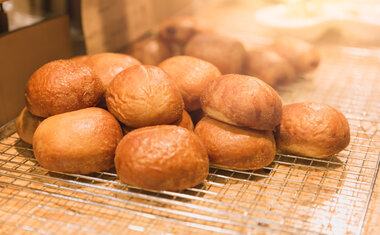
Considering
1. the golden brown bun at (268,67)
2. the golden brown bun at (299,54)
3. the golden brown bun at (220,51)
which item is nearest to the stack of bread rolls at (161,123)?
the golden brown bun at (220,51)

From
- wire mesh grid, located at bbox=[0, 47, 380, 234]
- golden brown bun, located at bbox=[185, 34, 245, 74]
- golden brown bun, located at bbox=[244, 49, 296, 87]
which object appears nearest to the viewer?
wire mesh grid, located at bbox=[0, 47, 380, 234]

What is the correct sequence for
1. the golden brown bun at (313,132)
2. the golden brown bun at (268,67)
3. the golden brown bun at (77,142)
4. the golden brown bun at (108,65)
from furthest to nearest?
the golden brown bun at (268,67) → the golden brown bun at (108,65) → the golden brown bun at (313,132) → the golden brown bun at (77,142)

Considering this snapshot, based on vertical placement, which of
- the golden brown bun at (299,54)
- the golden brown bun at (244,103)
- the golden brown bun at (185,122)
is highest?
the golden brown bun at (244,103)

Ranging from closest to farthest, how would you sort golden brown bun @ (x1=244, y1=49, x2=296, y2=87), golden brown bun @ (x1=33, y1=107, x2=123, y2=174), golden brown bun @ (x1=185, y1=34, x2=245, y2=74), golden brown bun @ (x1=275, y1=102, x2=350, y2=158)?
golden brown bun @ (x1=33, y1=107, x2=123, y2=174) < golden brown bun @ (x1=275, y1=102, x2=350, y2=158) < golden brown bun @ (x1=185, y1=34, x2=245, y2=74) < golden brown bun @ (x1=244, y1=49, x2=296, y2=87)

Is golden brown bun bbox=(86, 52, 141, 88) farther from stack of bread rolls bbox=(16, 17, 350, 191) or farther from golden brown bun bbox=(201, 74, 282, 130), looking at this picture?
golden brown bun bbox=(201, 74, 282, 130)

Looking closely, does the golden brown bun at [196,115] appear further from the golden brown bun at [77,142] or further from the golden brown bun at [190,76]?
the golden brown bun at [77,142]

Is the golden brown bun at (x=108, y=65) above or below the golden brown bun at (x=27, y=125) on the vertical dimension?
above

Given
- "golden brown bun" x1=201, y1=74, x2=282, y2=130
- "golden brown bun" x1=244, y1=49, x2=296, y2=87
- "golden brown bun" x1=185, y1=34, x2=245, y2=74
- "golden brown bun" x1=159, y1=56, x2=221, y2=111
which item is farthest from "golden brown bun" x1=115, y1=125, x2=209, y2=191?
"golden brown bun" x1=244, y1=49, x2=296, y2=87

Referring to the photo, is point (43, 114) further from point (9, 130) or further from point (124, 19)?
point (124, 19)
